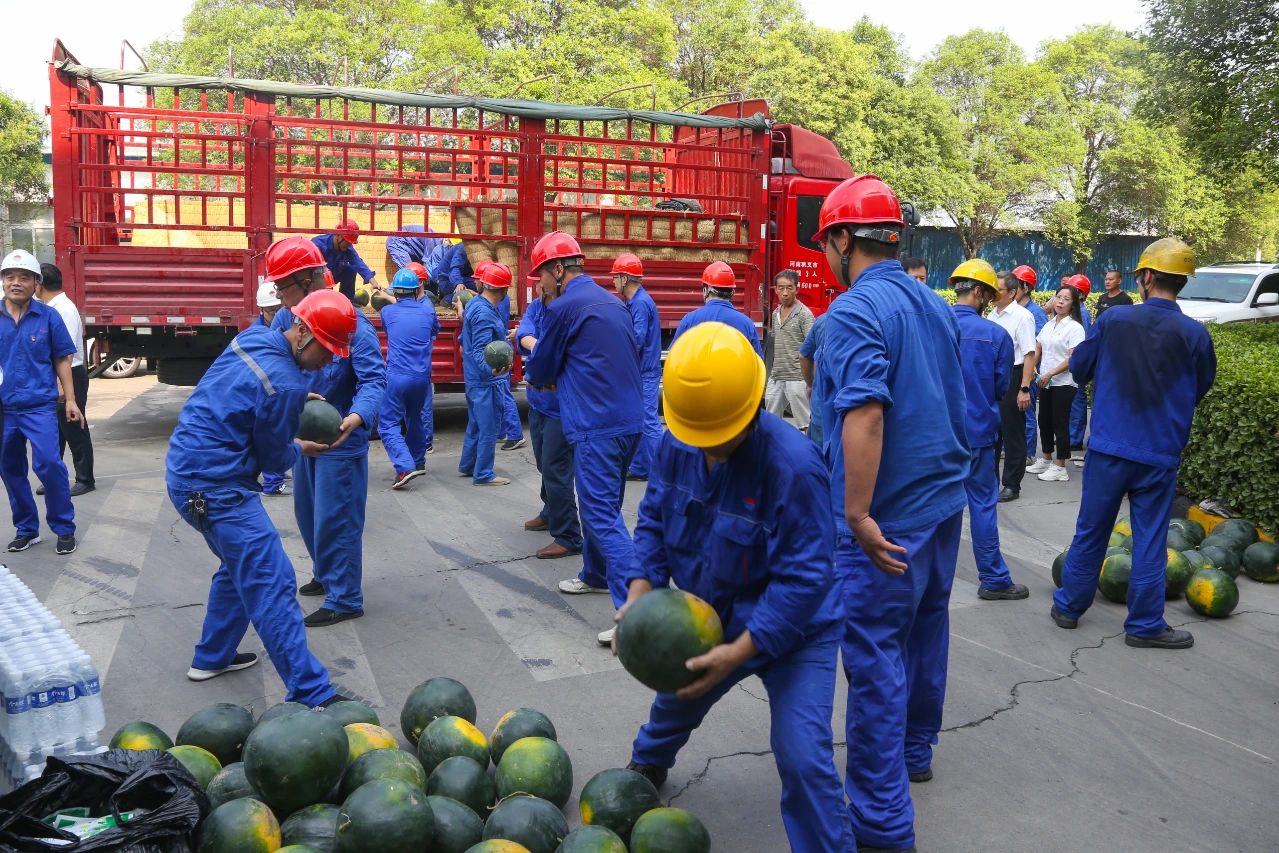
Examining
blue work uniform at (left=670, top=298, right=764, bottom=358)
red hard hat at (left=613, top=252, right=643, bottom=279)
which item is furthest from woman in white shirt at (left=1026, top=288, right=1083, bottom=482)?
red hard hat at (left=613, top=252, right=643, bottom=279)

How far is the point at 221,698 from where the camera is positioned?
197 inches

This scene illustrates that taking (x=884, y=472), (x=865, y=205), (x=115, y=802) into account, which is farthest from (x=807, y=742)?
(x=115, y=802)

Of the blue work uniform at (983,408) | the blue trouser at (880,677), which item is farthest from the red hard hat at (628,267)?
the blue trouser at (880,677)

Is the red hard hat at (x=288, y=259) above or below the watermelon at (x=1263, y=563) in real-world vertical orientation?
above

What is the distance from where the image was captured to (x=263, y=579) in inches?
183

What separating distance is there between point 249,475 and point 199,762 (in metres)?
1.44

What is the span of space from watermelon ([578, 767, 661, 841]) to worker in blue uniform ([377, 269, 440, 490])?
6436 millimetres

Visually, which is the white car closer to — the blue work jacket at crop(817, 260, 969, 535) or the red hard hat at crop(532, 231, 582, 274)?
the red hard hat at crop(532, 231, 582, 274)

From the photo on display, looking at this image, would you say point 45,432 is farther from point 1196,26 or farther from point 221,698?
point 1196,26

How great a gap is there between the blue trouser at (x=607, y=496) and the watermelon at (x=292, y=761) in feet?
8.20

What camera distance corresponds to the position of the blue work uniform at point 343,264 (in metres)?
11.2

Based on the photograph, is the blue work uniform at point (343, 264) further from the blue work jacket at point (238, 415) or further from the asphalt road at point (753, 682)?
the blue work jacket at point (238, 415)

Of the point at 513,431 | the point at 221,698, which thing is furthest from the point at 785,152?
the point at 221,698

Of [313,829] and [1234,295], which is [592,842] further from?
[1234,295]
